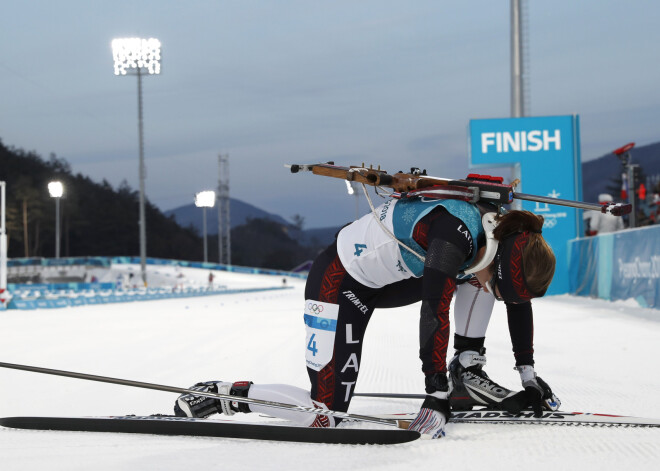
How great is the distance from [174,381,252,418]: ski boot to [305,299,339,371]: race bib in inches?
13.8

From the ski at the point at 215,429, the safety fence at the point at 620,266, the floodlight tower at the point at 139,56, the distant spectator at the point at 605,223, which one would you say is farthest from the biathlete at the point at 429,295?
the floodlight tower at the point at 139,56

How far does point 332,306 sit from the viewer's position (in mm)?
2971

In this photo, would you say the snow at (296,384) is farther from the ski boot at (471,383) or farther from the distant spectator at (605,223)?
the distant spectator at (605,223)

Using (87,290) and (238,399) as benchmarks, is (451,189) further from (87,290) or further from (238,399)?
(87,290)

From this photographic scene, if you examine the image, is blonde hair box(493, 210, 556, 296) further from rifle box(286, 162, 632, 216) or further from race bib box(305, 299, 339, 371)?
race bib box(305, 299, 339, 371)

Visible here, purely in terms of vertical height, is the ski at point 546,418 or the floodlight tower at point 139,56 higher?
the floodlight tower at point 139,56

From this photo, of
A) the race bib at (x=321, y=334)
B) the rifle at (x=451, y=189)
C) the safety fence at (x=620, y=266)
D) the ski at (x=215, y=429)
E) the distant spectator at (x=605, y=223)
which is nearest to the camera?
the ski at (x=215, y=429)

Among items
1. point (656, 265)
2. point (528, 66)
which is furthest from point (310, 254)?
point (656, 265)

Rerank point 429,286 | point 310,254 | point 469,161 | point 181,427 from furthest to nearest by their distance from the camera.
→ point 310,254 < point 469,161 < point 181,427 < point 429,286

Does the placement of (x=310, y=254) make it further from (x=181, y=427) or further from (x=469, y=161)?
(x=181, y=427)

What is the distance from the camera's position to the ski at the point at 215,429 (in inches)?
103

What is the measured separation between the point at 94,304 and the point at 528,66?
1375cm

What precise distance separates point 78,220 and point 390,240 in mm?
84088

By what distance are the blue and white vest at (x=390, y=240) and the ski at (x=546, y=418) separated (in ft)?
2.02
